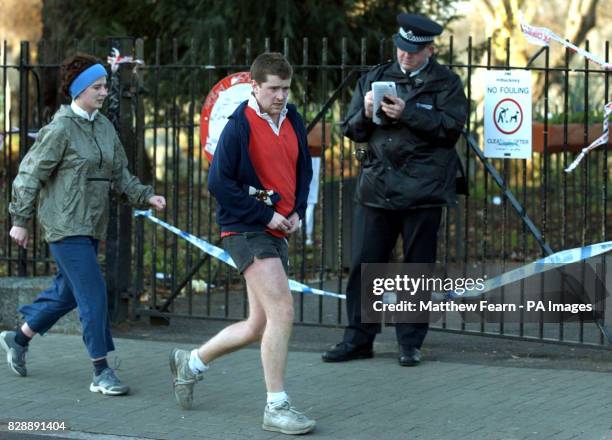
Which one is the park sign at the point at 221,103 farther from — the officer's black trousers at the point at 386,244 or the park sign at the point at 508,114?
the park sign at the point at 508,114

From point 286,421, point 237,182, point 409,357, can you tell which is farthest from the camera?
point 409,357

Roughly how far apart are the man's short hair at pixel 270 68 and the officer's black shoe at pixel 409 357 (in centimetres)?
229

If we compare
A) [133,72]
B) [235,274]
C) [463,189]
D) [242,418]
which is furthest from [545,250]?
[235,274]

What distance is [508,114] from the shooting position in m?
7.66

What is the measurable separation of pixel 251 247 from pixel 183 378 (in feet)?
2.85

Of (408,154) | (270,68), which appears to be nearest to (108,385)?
(270,68)

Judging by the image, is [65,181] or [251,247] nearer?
[251,247]

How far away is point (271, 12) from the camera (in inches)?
604

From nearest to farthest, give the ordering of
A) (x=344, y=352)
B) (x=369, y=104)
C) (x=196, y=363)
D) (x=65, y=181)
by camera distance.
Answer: (x=196, y=363)
(x=65, y=181)
(x=369, y=104)
(x=344, y=352)

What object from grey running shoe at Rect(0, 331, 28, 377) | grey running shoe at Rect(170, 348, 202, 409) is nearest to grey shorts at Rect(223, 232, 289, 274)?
grey running shoe at Rect(170, 348, 202, 409)

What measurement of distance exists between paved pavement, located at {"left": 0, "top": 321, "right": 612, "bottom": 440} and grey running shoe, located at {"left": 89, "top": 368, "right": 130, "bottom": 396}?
4 centimetres

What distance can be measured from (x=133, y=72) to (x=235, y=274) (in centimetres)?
355

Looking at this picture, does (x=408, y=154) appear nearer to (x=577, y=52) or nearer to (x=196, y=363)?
(x=577, y=52)

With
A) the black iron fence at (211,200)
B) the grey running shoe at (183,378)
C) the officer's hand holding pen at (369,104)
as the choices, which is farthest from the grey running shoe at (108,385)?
the officer's hand holding pen at (369,104)
